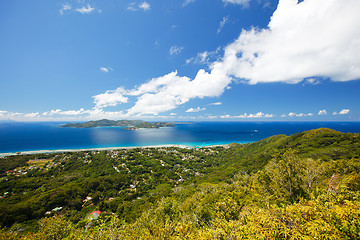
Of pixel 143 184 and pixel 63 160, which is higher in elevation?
pixel 63 160

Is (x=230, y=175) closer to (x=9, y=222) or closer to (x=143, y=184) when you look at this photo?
(x=143, y=184)

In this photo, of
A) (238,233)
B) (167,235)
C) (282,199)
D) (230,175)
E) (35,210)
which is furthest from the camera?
(230,175)

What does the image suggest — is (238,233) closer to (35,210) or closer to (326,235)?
(326,235)

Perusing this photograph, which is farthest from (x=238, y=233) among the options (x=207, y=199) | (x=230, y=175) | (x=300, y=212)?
(x=230, y=175)

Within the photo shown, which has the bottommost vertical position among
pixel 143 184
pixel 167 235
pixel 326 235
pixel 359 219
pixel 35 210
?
pixel 143 184

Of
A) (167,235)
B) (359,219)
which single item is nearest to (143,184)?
(167,235)

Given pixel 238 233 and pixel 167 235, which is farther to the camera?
pixel 167 235

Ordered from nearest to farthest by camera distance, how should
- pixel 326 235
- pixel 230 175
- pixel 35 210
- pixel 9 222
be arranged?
pixel 326 235, pixel 9 222, pixel 35 210, pixel 230 175
